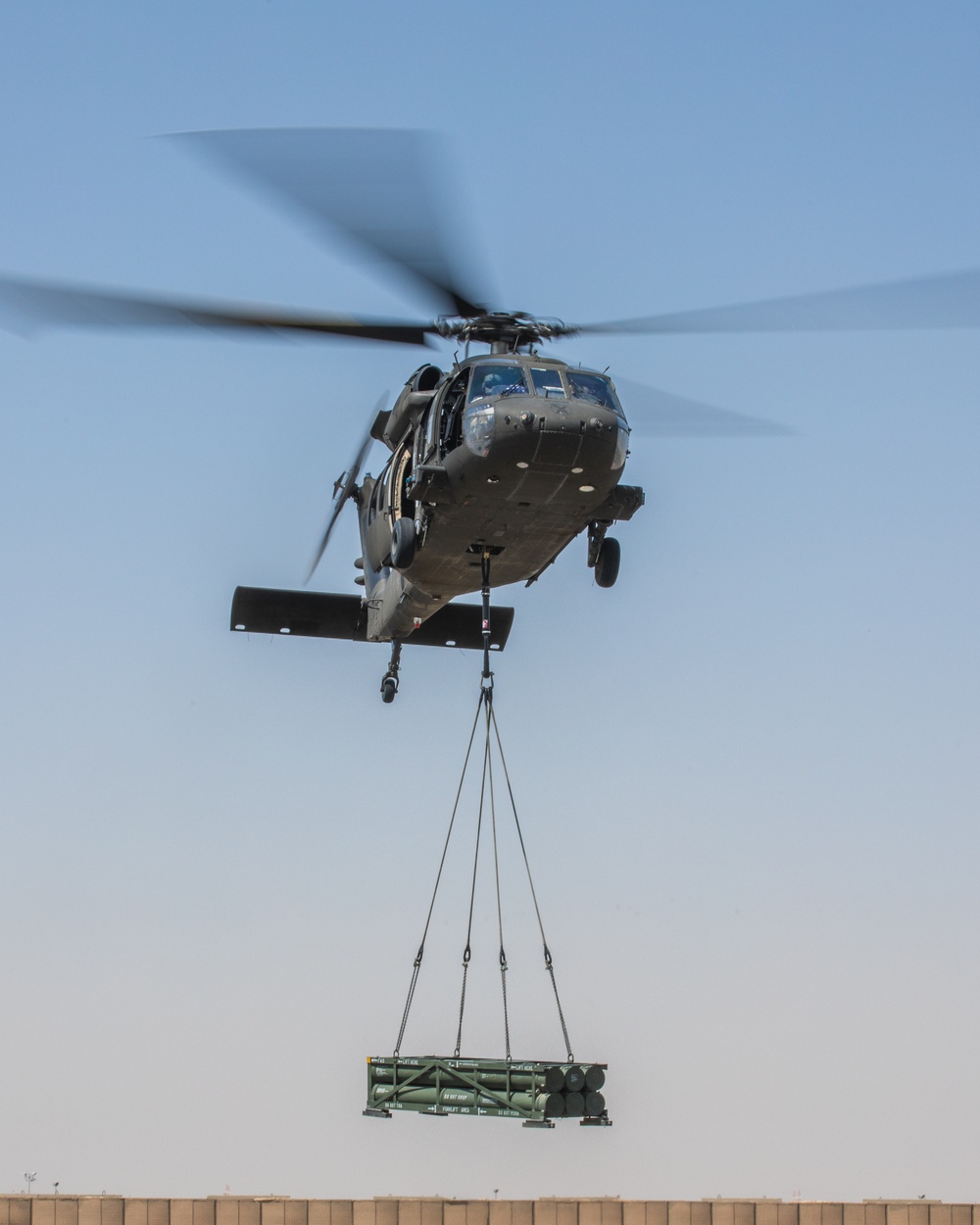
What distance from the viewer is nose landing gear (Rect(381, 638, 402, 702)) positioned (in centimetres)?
2384

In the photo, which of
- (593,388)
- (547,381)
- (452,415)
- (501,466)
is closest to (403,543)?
(452,415)

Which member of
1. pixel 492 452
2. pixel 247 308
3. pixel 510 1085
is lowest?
pixel 510 1085

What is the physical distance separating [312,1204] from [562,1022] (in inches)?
660

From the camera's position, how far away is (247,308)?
61.6ft

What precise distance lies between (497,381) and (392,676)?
6366mm

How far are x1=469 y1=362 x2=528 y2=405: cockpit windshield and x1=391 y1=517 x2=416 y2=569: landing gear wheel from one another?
189 centimetres

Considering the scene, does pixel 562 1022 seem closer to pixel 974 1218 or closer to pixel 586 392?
pixel 586 392

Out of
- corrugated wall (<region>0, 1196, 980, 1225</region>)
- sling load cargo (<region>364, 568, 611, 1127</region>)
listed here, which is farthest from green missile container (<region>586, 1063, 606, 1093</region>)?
corrugated wall (<region>0, 1196, 980, 1225</region>)

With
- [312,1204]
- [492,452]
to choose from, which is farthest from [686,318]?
[312,1204]

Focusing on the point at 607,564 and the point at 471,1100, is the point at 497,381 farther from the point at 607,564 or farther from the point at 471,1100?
the point at 471,1100

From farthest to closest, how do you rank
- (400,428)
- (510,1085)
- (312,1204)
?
(312,1204) → (400,428) → (510,1085)

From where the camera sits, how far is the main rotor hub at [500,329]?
2002 centimetres

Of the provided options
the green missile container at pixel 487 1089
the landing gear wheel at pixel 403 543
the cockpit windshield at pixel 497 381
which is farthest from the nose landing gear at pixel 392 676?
the green missile container at pixel 487 1089

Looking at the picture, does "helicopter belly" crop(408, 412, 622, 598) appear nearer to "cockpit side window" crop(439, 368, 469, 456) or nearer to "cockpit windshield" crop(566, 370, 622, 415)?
"cockpit side window" crop(439, 368, 469, 456)
